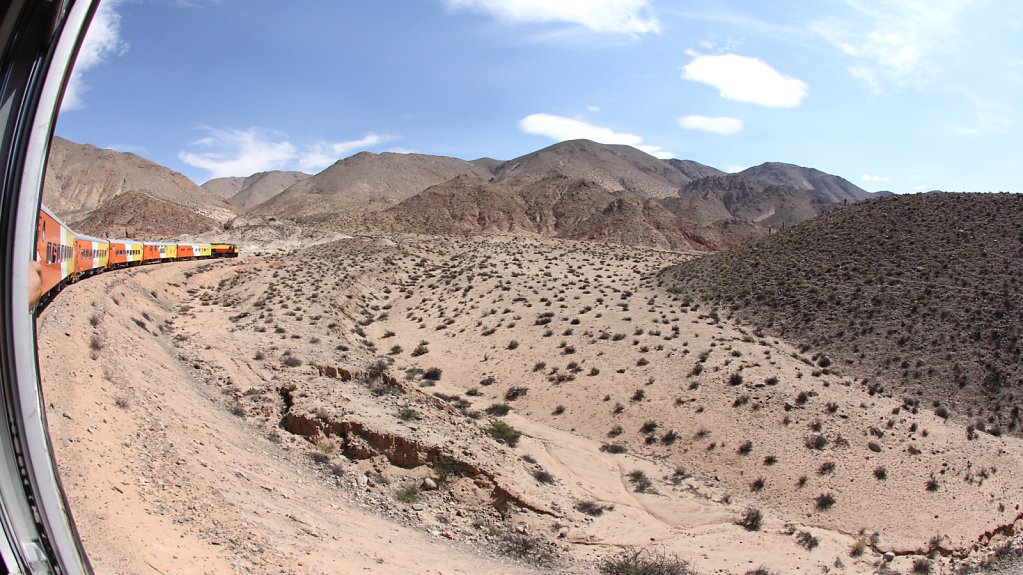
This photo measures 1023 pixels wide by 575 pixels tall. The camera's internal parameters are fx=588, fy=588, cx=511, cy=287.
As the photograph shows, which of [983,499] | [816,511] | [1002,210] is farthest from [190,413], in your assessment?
[1002,210]

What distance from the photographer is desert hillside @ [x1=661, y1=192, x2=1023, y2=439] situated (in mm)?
22781

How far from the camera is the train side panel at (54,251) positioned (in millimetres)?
11352

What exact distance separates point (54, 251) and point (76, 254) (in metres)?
6.21

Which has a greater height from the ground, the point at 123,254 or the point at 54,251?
the point at 123,254

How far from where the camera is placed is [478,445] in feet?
50.3

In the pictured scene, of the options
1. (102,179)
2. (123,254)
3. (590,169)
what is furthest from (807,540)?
(590,169)

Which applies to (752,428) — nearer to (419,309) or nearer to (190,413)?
(190,413)

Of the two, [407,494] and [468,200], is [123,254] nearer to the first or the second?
[407,494]

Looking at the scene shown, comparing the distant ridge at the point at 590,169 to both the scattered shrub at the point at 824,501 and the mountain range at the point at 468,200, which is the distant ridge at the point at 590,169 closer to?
the mountain range at the point at 468,200

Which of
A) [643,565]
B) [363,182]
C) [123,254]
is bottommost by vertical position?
[643,565]

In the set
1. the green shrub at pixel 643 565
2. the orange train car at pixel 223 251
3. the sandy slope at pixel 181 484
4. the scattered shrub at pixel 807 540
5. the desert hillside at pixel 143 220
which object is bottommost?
the scattered shrub at pixel 807 540

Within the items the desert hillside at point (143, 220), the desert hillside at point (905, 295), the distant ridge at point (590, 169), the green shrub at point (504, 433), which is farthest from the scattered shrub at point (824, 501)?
the distant ridge at point (590, 169)

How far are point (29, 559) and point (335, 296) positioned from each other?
31209mm

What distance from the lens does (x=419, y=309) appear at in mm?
34781
